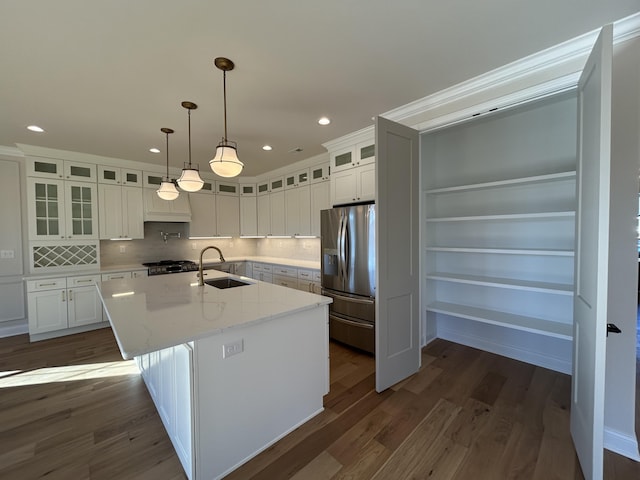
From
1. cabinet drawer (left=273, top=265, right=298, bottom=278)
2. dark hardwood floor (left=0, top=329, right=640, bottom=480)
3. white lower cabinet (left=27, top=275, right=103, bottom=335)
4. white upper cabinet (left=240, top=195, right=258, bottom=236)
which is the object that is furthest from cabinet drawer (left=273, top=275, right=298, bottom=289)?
white lower cabinet (left=27, top=275, right=103, bottom=335)

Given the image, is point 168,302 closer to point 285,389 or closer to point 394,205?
point 285,389

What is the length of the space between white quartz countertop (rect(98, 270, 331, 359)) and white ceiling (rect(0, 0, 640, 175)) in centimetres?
175

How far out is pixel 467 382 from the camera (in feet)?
A: 8.34

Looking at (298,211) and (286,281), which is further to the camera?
(298,211)

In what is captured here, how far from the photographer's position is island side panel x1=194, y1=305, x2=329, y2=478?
152cm

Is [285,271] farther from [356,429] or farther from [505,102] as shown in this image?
[505,102]

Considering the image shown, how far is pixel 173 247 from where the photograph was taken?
5312 mm

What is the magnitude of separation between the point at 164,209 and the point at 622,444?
5903mm

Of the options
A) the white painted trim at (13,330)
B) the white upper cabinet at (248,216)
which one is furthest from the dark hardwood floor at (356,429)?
the white upper cabinet at (248,216)

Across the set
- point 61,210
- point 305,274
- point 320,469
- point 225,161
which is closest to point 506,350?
point 320,469

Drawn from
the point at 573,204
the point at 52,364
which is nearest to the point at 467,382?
Answer: the point at 573,204

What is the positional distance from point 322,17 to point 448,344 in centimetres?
353

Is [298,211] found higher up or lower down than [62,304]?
higher up

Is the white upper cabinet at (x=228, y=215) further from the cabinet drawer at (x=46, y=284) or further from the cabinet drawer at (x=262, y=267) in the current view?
the cabinet drawer at (x=46, y=284)
